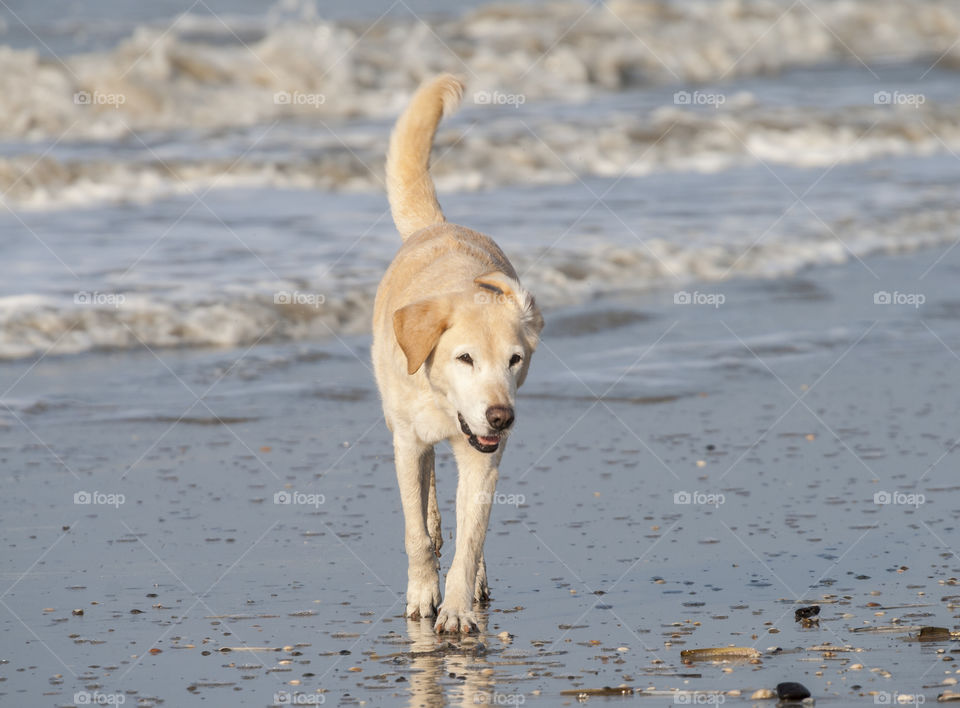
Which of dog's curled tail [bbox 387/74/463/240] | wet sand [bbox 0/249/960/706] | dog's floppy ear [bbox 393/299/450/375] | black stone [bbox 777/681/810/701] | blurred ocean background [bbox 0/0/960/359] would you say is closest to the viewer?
black stone [bbox 777/681/810/701]

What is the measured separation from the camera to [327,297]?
10047 millimetres

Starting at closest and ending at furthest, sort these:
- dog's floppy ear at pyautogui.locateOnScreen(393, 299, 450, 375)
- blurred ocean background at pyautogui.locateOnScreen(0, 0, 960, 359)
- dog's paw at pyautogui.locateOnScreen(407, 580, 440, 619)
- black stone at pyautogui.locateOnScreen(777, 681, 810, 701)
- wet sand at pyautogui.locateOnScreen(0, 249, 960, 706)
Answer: black stone at pyautogui.locateOnScreen(777, 681, 810, 701), wet sand at pyautogui.locateOnScreen(0, 249, 960, 706), dog's floppy ear at pyautogui.locateOnScreen(393, 299, 450, 375), dog's paw at pyautogui.locateOnScreen(407, 580, 440, 619), blurred ocean background at pyautogui.locateOnScreen(0, 0, 960, 359)

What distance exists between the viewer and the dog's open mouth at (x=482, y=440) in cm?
461

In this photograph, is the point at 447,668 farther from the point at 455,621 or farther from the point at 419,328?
the point at 419,328

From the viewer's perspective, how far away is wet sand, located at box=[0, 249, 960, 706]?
13.9ft

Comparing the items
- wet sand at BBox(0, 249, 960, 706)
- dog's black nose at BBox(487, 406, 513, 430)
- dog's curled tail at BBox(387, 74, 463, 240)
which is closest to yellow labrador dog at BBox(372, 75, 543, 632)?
dog's black nose at BBox(487, 406, 513, 430)

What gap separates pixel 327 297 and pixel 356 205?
4.59m

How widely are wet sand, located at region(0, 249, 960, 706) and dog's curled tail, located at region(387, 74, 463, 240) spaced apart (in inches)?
51.5

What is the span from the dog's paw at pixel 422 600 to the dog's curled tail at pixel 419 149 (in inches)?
80.3

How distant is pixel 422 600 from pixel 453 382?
0.86 m

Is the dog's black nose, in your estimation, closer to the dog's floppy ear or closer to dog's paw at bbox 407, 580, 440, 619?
the dog's floppy ear

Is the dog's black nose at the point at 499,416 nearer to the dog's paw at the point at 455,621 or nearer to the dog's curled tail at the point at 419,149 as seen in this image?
the dog's paw at the point at 455,621

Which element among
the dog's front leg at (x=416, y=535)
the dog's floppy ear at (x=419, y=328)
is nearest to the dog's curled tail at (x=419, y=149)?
the dog's front leg at (x=416, y=535)

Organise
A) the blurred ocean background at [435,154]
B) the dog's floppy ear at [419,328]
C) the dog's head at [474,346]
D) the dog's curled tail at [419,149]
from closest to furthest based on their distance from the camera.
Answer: the dog's head at [474,346] → the dog's floppy ear at [419,328] → the dog's curled tail at [419,149] → the blurred ocean background at [435,154]
